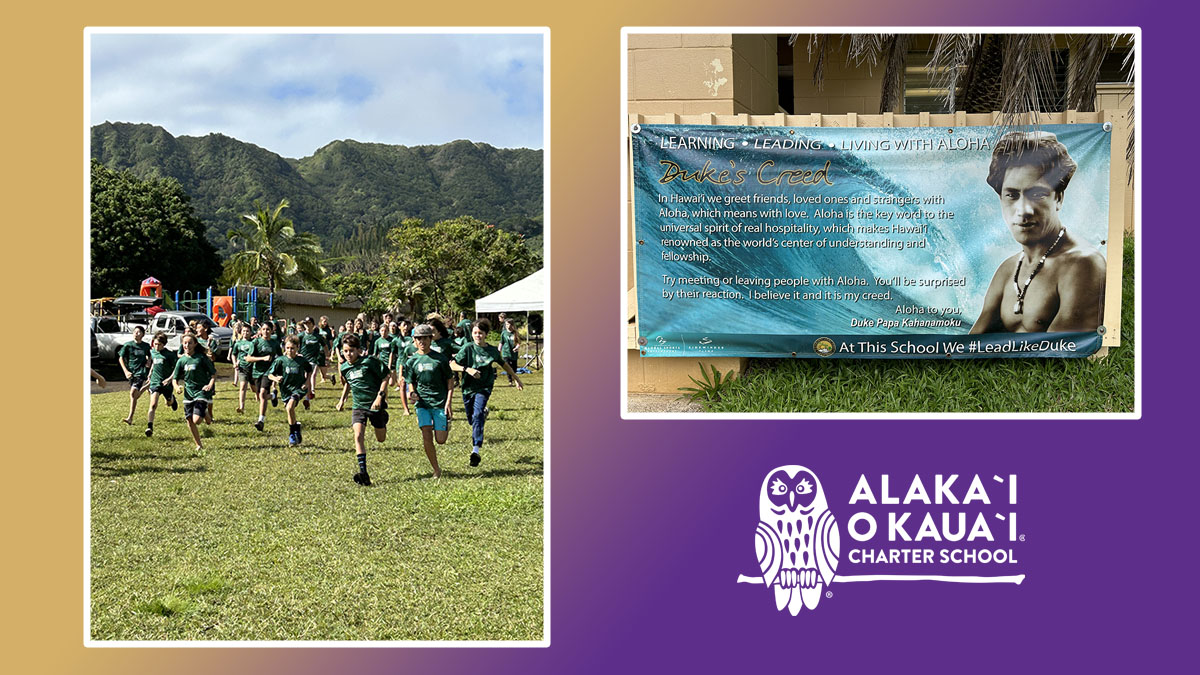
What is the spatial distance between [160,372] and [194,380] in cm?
31

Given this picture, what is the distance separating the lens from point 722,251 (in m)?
5.14

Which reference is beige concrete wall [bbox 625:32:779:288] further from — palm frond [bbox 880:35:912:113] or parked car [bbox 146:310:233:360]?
parked car [bbox 146:310:233:360]

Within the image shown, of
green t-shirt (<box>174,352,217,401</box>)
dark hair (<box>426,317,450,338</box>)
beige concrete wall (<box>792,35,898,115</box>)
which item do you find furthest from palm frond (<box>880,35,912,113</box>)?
green t-shirt (<box>174,352,217,401</box>)

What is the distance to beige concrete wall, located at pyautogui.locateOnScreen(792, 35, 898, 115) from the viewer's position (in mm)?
7605

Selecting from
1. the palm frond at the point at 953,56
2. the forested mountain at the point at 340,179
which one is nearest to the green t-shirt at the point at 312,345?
the forested mountain at the point at 340,179

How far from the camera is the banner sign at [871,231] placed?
511 cm

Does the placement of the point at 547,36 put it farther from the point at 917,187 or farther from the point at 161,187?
the point at 161,187

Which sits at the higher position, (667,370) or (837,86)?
(837,86)

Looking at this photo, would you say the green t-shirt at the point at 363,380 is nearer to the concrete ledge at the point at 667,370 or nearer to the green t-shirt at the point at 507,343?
the concrete ledge at the point at 667,370

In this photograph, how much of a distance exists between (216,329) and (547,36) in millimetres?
5259

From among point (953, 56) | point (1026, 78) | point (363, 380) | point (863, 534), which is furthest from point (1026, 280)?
point (363, 380)

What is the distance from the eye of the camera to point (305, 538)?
6039 mm

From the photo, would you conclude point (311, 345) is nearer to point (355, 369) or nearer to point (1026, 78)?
point (355, 369)

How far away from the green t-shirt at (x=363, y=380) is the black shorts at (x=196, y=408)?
1.44 m
